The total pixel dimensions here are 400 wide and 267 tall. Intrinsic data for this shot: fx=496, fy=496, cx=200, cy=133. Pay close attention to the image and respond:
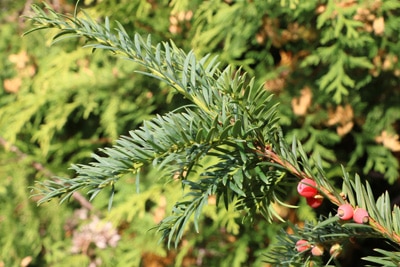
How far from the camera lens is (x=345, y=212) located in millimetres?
496

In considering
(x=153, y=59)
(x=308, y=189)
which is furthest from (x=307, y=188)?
(x=153, y=59)

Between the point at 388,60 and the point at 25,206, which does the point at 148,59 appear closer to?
the point at 388,60

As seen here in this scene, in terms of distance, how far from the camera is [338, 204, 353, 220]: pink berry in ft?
1.63

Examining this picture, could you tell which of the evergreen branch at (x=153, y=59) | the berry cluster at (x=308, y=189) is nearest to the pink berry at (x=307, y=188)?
the berry cluster at (x=308, y=189)

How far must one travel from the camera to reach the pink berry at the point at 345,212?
50 cm

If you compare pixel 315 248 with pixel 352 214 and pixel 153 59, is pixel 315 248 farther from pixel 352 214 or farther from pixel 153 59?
pixel 153 59

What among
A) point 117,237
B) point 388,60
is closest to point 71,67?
point 117,237

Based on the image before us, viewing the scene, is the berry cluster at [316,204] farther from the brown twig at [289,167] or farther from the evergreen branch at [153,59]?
the evergreen branch at [153,59]

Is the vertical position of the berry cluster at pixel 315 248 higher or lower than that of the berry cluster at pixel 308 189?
lower

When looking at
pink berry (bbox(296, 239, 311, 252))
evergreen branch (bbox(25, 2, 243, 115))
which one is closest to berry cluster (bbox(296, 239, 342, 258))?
pink berry (bbox(296, 239, 311, 252))

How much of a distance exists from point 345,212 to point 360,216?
2cm

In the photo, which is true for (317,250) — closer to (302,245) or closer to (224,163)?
(302,245)

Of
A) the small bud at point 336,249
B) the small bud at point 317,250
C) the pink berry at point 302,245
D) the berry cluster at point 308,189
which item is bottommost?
the pink berry at point 302,245

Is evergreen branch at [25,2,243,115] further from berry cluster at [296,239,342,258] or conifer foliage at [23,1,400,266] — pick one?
berry cluster at [296,239,342,258]
